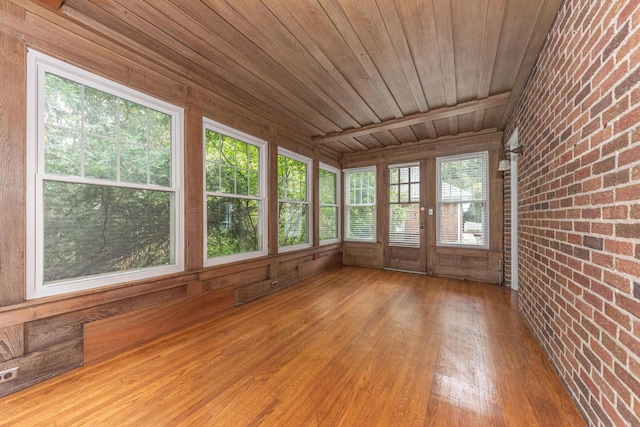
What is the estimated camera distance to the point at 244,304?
10.4 ft

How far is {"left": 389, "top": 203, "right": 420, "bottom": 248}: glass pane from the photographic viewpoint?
4910mm

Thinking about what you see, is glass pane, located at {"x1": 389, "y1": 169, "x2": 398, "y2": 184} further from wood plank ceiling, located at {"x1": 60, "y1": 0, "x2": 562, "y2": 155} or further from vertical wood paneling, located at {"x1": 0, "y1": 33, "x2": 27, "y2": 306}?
vertical wood paneling, located at {"x1": 0, "y1": 33, "x2": 27, "y2": 306}

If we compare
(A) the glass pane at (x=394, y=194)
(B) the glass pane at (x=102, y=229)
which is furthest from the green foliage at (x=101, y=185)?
(A) the glass pane at (x=394, y=194)

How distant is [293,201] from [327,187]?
128cm

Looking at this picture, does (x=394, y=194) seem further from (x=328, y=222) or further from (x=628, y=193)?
(x=628, y=193)

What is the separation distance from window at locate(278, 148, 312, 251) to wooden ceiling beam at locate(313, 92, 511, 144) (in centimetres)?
69

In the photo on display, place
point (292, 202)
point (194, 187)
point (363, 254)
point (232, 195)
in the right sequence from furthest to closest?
point (363, 254), point (292, 202), point (232, 195), point (194, 187)

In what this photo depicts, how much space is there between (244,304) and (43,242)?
78.8 inches

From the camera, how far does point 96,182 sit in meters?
2.00

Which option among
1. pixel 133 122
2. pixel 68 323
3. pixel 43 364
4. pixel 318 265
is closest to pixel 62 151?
pixel 133 122

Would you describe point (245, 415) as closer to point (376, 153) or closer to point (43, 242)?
point (43, 242)

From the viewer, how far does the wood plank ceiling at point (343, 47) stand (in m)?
1.78

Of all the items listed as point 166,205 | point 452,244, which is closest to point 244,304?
point 166,205

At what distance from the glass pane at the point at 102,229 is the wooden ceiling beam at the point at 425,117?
2938 millimetres
